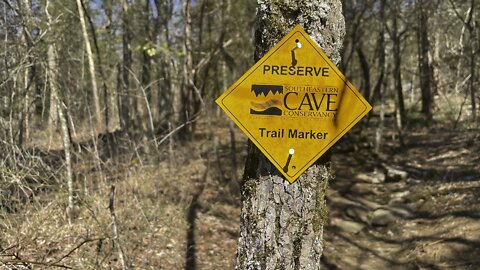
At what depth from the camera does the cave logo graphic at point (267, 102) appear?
7.57 ft

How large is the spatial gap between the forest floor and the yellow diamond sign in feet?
7.79

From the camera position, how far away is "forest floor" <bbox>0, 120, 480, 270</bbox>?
18.8ft

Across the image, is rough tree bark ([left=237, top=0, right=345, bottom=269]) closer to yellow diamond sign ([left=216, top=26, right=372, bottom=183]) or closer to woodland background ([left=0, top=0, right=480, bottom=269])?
yellow diamond sign ([left=216, top=26, right=372, bottom=183])

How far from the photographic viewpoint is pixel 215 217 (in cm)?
812

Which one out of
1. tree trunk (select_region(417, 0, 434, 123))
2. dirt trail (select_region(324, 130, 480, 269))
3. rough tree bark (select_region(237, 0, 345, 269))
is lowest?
dirt trail (select_region(324, 130, 480, 269))

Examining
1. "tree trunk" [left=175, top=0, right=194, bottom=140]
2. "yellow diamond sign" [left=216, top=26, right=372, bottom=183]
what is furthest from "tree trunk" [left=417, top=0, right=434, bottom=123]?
"yellow diamond sign" [left=216, top=26, right=372, bottom=183]

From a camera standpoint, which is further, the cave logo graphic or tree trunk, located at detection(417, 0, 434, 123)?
tree trunk, located at detection(417, 0, 434, 123)

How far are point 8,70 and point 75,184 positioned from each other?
2256mm

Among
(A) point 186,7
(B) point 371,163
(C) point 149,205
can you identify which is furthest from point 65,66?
(B) point 371,163

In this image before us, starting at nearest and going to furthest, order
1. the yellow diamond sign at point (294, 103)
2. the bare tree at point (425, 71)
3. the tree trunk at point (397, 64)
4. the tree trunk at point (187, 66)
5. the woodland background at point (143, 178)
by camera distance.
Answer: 1. the yellow diamond sign at point (294, 103)
2. the woodland background at point (143, 178)
3. the tree trunk at point (187, 66)
4. the tree trunk at point (397, 64)
5. the bare tree at point (425, 71)

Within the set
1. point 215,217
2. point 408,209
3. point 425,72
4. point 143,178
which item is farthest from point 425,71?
point 143,178

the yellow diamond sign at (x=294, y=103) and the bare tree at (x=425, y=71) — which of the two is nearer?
the yellow diamond sign at (x=294, y=103)

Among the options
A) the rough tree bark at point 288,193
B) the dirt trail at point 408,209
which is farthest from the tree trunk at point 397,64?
the rough tree bark at point 288,193

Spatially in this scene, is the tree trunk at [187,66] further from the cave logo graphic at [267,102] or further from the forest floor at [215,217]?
the cave logo graphic at [267,102]
